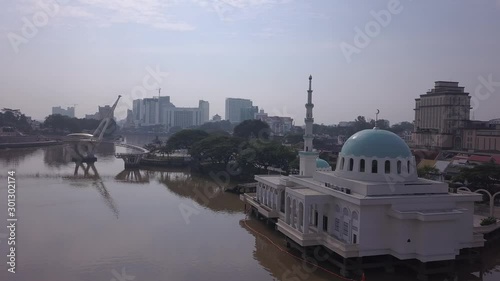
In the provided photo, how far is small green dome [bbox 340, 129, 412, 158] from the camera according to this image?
16.4 meters

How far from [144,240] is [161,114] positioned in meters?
140

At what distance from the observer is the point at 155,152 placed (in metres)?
54.4

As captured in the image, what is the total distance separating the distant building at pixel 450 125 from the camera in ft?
148

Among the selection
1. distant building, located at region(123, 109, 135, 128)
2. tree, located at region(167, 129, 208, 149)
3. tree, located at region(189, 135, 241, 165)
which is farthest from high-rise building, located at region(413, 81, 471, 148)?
distant building, located at region(123, 109, 135, 128)

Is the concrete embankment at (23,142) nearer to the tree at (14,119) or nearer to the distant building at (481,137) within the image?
the tree at (14,119)

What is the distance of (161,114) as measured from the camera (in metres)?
155

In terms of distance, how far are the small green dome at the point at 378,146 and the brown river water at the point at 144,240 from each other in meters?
4.15

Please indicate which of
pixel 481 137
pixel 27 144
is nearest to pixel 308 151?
pixel 481 137

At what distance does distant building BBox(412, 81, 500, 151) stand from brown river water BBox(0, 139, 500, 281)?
29.2 m

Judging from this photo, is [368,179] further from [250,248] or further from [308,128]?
[308,128]

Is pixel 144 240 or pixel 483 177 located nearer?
pixel 144 240

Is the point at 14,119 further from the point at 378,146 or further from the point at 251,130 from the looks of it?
the point at 378,146

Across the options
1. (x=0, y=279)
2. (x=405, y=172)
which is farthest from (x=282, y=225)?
(x=0, y=279)

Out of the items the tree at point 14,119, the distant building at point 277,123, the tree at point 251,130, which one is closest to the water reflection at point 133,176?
the tree at point 251,130
